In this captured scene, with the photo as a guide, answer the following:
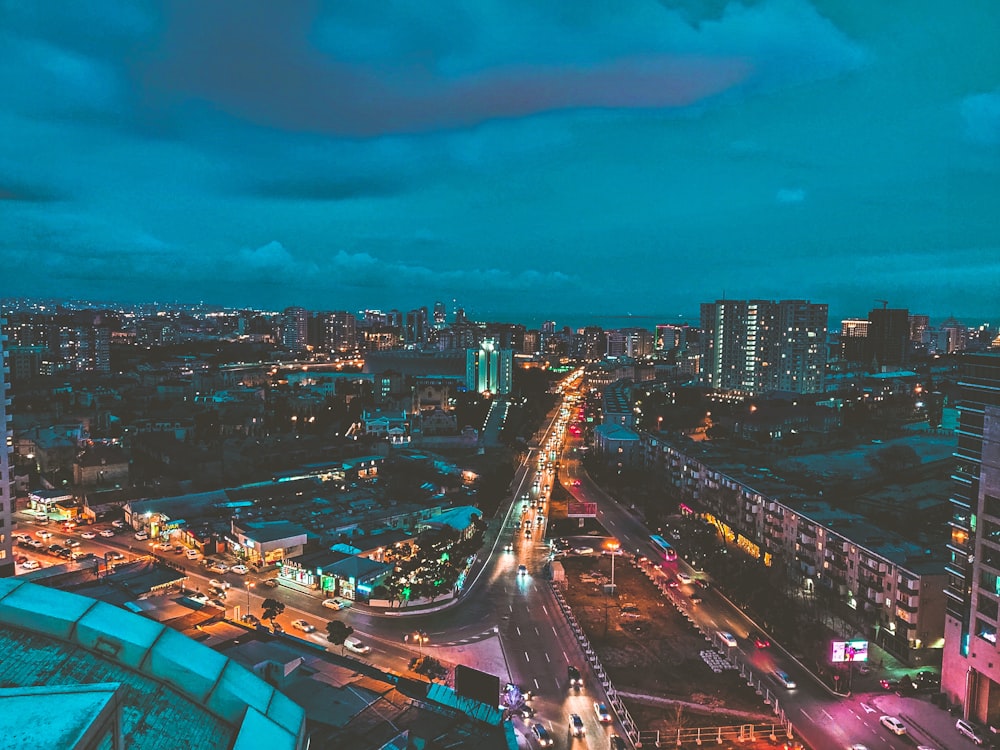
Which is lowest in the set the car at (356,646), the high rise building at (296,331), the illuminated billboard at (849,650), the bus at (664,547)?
the car at (356,646)

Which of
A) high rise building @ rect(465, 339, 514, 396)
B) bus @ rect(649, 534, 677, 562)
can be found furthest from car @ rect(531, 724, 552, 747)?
high rise building @ rect(465, 339, 514, 396)

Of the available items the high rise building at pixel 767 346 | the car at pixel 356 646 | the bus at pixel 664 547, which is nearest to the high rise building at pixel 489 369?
the high rise building at pixel 767 346

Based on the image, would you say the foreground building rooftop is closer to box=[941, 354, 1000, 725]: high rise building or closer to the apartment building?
box=[941, 354, 1000, 725]: high rise building

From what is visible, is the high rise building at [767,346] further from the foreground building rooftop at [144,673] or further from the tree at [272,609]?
the foreground building rooftop at [144,673]

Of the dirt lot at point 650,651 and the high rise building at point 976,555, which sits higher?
the high rise building at point 976,555

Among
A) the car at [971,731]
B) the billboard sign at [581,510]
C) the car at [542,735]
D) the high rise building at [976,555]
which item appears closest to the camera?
the car at [542,735]

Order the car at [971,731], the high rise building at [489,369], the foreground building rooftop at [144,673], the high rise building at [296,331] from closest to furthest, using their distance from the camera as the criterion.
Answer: the foreground building rooftop at [144,673], the car at [971,731], the high rise building at [489,369], the high rise building at [296,331]

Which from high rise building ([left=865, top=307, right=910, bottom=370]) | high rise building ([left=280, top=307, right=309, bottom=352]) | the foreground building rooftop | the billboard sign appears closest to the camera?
the foreground building rooftop
